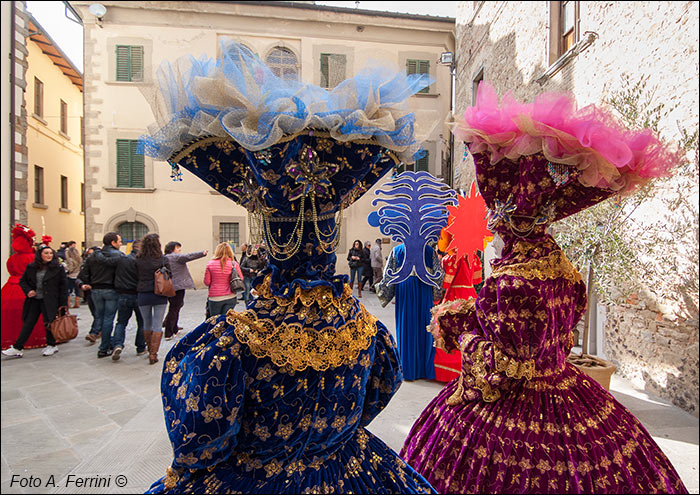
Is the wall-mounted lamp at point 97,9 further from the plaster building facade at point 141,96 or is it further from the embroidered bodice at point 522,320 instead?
the embroidered bodice at point 522,320

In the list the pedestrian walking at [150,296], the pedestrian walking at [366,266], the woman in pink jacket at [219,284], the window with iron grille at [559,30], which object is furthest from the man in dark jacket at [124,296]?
the window with iron grille at [559,30]

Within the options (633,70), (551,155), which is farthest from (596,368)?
(633,70)

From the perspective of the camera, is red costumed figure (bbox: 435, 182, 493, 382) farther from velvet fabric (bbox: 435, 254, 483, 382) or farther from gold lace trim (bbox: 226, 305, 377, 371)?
gold lace trim (bbox: 226, 305, 377, 371)

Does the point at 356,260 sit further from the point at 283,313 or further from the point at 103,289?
the point at 283,313

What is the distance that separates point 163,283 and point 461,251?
3.80 m

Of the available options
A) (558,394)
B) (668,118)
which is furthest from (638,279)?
(558,394)

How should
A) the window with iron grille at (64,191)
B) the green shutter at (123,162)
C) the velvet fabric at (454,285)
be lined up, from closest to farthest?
the velvet fabric at (454,285) < the window with iron grille at (64,191) < the green shutter at (123,162)

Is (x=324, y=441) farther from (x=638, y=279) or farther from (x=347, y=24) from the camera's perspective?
(x=347, y=24)

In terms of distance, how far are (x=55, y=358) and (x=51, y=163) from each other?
9.36 m

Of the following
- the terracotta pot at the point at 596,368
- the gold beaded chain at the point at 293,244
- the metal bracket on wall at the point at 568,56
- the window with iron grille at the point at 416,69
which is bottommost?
the terracotta pot at the point at 596,368

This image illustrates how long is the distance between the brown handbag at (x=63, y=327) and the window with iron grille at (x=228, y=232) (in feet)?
22.5

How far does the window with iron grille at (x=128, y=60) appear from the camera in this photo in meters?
13.4

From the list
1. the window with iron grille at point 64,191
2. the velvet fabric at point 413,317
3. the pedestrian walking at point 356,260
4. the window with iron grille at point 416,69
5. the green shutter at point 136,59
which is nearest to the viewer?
the window with iron grille at point 416,69

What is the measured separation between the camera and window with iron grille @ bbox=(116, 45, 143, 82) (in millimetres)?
13391
